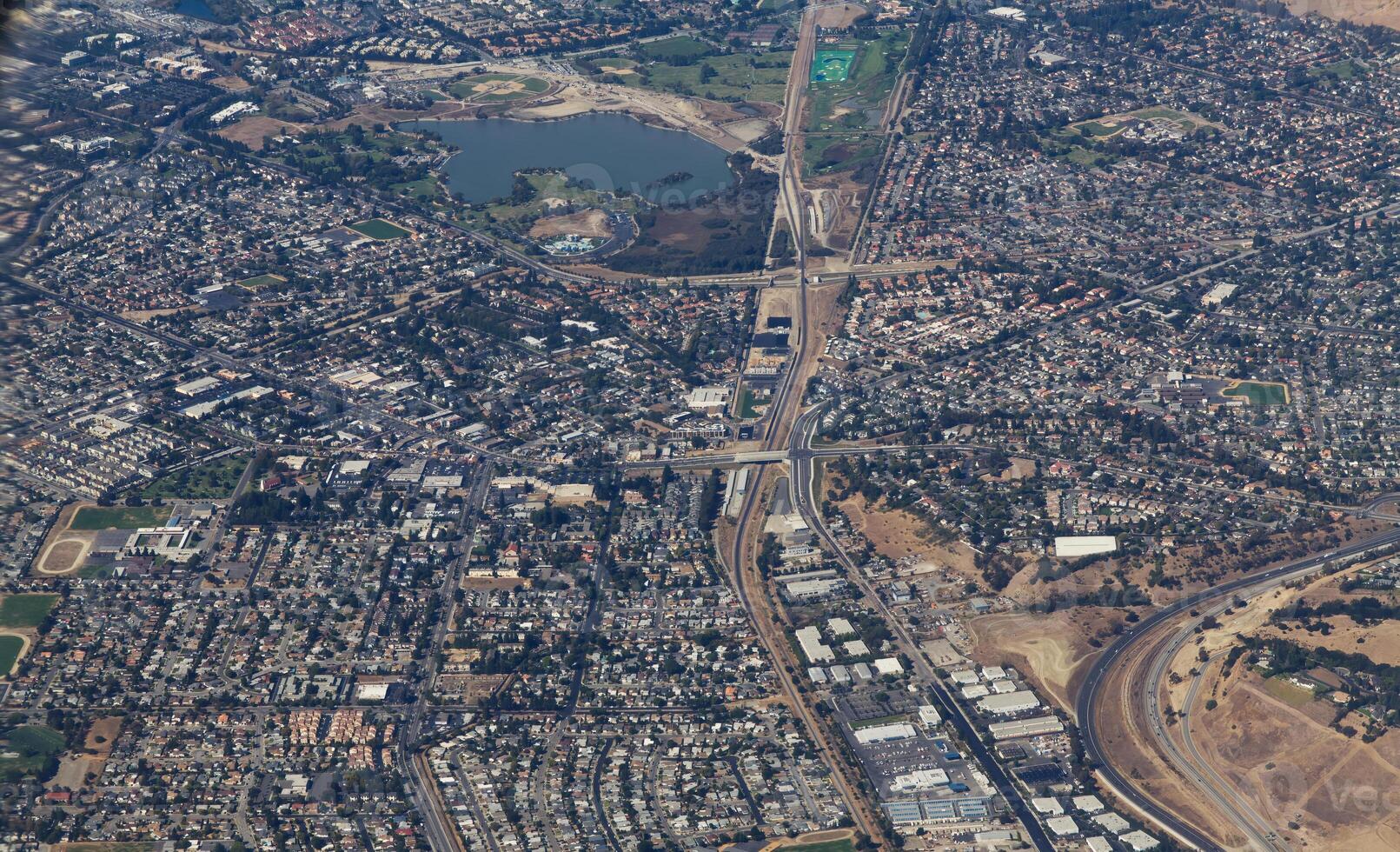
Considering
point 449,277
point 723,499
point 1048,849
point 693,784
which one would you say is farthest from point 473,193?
point 1048,849

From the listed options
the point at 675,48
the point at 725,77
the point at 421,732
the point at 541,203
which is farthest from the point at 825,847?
the point at 675,48

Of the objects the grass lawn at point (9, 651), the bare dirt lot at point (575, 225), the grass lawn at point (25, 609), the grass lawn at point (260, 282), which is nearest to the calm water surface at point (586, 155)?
the bare dirt lot at point (575, 225)

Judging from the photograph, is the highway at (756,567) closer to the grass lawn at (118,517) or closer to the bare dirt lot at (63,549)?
the grass lawn at (118,517)

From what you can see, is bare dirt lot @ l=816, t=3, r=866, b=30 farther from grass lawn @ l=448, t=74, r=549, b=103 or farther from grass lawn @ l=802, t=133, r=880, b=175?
grass lawn @ l=448, t=74, r=549, b=103

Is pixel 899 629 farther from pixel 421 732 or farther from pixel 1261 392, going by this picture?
pixel 1261 392

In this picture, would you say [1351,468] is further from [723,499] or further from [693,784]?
[693,784]

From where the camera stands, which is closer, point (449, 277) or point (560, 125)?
point (449, 277)
